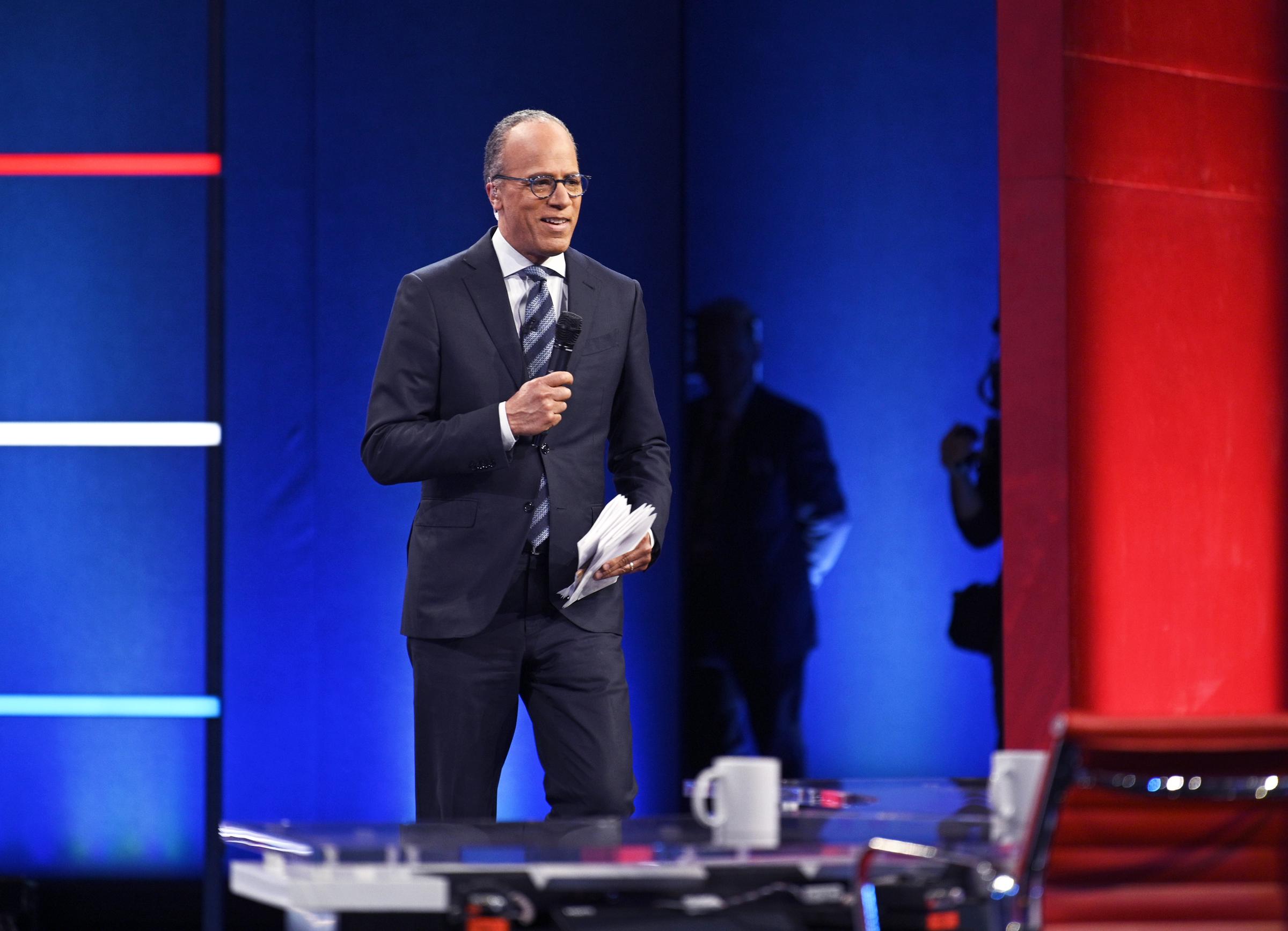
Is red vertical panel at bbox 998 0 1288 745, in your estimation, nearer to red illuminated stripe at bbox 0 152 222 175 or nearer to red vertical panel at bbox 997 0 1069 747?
red vertical panel at bbox 997 0 1069 747

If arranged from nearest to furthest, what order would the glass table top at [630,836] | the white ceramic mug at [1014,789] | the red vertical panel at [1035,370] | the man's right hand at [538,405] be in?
1. the glass table top at [630,836]
2. the white ceramic mug at [1014,789]
3. the man's right hand at [538,405]
4. the red vertical panel at [1035,370]

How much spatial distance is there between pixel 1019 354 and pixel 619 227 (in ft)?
3.28

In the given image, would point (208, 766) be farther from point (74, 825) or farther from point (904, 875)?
point (904, 875)

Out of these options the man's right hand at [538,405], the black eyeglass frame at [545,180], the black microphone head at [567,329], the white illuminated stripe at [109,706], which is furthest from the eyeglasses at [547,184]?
the white illuminated stripe at [109,706]

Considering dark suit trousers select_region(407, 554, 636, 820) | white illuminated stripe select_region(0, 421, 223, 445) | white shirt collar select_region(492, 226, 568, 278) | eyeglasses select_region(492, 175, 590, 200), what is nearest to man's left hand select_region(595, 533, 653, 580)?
dark suit trousers select_region(407, 554, 636, 820)

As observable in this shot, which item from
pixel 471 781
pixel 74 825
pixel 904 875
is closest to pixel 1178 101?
pixel 471 781

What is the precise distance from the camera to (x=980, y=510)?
3.70 metres

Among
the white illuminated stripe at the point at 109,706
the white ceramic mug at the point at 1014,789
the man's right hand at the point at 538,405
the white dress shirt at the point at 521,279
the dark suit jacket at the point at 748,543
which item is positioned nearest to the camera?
the white ceramic mug at the point at 1014,789

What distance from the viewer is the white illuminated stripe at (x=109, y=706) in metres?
3.82

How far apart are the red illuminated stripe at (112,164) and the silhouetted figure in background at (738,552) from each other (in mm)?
1324

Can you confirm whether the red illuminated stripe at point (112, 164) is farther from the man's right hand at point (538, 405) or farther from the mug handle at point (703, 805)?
the mug handle at point (703, 805)

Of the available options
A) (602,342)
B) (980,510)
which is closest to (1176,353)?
(980,510)

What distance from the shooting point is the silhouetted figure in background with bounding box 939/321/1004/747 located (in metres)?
3.69

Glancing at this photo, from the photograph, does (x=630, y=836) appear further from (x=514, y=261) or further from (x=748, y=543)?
(x=748, y=543)
